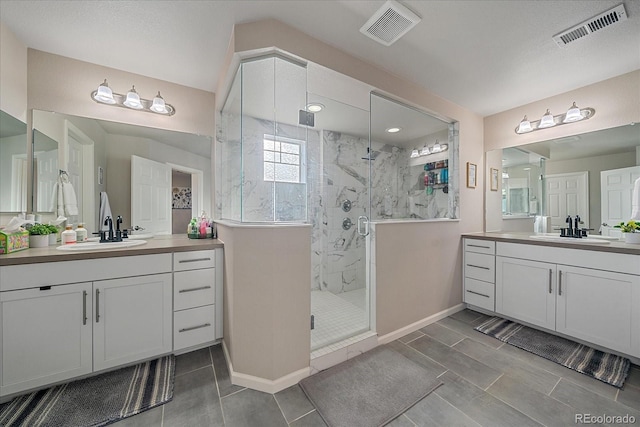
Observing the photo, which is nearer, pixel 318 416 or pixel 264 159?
pixel 318 416

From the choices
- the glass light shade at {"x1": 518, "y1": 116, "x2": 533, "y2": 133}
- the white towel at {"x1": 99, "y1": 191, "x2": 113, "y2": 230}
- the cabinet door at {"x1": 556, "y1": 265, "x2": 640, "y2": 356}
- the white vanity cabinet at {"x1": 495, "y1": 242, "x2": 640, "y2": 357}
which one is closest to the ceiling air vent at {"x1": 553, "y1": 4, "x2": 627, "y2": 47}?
the glass light shade at {"x1": 518, "y1": 116, "x2": 533, "y2": 133}

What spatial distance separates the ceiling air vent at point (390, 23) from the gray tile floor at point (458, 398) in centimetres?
243

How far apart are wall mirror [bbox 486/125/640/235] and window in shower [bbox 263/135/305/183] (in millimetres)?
A: 2726

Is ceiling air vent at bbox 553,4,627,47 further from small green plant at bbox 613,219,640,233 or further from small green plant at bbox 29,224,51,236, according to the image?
small green plant at bbox 29,224,51,236

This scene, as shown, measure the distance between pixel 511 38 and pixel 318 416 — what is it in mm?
2867

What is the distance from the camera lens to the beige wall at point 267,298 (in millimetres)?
1535

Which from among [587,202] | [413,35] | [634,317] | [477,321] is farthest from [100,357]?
[587,202]

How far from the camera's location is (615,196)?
2.28m

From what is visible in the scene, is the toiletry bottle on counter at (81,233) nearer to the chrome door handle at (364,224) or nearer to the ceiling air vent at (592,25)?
the chrome door handle at (364,224)

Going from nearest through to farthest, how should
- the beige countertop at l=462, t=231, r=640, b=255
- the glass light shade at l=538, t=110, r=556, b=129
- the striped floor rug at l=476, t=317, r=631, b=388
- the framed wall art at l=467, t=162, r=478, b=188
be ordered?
the striped floor rug at l=476, t=317, r=631, b=388, the beige countertop at l=462, t=231, r=640, b=255, the glass light shade at l=538, t=110, r=556, b=129, the framed wall art at l=467, t=162, r=478, b=188

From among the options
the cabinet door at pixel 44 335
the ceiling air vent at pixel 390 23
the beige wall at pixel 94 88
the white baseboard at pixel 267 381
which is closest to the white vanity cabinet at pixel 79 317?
the cabinet door at pixel 44 335

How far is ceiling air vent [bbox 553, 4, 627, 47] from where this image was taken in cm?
152

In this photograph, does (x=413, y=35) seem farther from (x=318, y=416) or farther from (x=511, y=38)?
(x=318, y=416)

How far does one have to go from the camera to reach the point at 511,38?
1.76 metres
